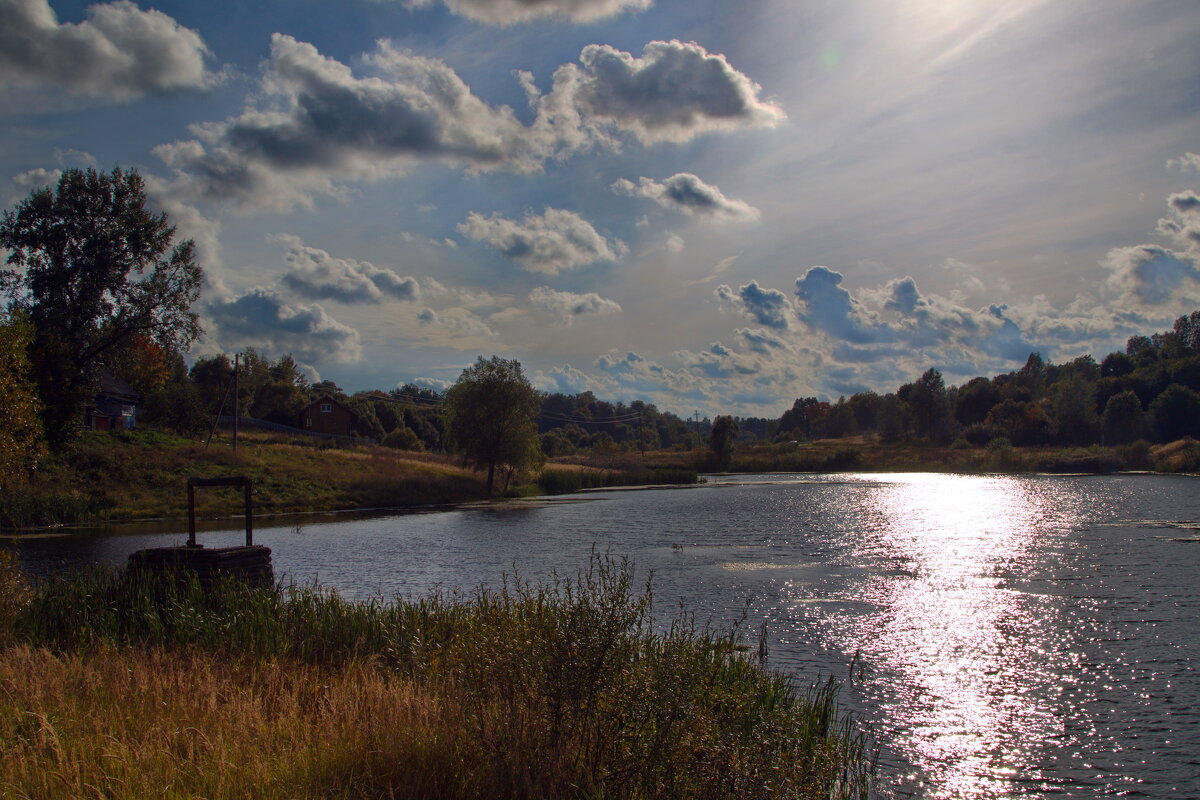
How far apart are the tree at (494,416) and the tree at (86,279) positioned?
2778cm

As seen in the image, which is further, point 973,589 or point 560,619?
point 973,589

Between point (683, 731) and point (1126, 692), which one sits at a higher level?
point (683, 731)

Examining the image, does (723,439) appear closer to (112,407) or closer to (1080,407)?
(1080,407)

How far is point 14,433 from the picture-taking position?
67.7 ft

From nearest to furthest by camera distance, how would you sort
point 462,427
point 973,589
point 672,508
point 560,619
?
point 560,619 < point 973,589 < point 672,508 < point 462,427

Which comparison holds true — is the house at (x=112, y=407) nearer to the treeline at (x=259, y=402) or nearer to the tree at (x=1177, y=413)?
the treeline at (x=259, y=402)

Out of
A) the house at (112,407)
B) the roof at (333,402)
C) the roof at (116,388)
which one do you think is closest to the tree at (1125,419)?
the roof at (333,402)

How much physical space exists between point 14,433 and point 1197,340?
209m

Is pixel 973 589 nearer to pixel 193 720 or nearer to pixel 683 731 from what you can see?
pixel 683 731

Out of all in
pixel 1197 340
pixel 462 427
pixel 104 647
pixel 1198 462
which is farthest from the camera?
pixel 1197 340

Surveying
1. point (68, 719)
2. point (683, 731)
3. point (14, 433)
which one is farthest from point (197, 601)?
point (683, 731)

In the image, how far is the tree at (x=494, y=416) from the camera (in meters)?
71.7

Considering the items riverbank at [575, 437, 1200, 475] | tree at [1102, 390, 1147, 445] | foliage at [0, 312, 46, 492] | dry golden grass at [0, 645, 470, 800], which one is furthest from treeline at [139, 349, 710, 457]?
tree at [1102, 390, 1147, 445]

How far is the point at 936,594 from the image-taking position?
81.3 ft
